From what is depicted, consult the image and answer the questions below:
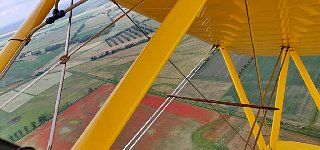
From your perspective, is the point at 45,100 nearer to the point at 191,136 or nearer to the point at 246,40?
the point at 191,136

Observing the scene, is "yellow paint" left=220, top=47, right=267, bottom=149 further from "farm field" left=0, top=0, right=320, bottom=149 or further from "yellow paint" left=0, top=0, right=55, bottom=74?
"farm field" left=0, top=0, right=320, bottom=149

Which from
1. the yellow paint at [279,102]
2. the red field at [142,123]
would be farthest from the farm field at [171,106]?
the yellow paint at [279,102]

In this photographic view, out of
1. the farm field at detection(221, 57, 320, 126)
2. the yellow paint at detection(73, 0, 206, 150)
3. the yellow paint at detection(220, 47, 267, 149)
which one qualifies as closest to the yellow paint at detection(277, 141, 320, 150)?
the yellow paint at detection(220, 47, 267, 149)

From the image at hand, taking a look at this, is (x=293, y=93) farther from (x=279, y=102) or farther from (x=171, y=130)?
(x=279, y=102)

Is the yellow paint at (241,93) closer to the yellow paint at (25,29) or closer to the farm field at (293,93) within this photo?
the yellow paint at (25,29)

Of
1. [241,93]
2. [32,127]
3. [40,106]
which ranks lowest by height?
[32,127]

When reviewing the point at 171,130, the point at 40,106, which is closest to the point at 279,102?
the point at 171,130

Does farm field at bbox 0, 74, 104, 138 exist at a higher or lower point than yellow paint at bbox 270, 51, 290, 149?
lower
